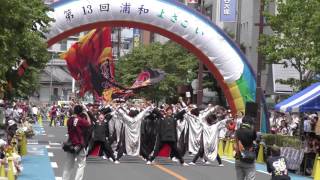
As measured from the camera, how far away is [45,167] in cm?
2066

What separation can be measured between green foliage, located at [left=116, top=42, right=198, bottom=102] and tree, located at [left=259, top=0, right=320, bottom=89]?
3328 cm

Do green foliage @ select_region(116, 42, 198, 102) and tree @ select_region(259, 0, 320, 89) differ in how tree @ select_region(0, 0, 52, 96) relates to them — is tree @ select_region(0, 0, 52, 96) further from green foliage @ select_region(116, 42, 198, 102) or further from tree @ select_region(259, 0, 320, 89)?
green foliage @ select_region(116, 42, 198, 102)

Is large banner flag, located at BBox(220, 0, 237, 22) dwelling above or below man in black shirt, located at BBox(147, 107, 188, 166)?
above

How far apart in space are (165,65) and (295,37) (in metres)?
37.9

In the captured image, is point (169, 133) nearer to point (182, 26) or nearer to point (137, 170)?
point (137, 170)

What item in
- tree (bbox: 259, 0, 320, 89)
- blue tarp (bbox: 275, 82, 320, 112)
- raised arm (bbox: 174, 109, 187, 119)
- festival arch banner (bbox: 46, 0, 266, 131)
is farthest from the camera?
festival arch banner (bbox: 46, 0, 266, 131)

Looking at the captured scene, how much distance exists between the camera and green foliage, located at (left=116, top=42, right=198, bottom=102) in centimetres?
6288

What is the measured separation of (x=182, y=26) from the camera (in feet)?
106

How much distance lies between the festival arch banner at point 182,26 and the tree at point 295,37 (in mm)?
4642

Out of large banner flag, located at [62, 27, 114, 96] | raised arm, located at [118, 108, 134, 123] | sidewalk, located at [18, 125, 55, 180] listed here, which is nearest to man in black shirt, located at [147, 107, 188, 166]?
raised arm, located at [118, 108, 134, 123]

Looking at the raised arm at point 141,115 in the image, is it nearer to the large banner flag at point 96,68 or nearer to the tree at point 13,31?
the tree at point 13,31

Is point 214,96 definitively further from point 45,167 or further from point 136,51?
point 45,167

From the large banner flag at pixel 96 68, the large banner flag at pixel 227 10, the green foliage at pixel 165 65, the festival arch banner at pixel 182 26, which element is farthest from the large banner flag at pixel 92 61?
the green foliage at pixel 165 65

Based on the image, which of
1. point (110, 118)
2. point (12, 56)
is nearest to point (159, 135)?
point (110, 118)
